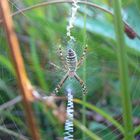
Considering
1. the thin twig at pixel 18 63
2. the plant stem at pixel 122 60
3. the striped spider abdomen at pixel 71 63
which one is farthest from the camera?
the striped spider abdomen at pixel 71 63

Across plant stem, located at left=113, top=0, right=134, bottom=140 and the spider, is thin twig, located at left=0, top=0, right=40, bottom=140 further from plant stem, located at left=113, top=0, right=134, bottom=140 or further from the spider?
the spider

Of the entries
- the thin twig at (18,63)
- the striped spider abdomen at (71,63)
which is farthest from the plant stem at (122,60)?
the striped spider abdomen at (71,63)

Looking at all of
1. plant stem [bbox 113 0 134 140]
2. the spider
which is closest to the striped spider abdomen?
the spider

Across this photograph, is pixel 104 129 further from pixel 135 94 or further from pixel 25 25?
pixel 25 25

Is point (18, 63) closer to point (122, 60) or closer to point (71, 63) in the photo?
point (122, 60)

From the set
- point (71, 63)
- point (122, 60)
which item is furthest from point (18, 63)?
point (71, 63)

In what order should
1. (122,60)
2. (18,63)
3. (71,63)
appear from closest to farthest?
(18,63), (122,60), (71,63)

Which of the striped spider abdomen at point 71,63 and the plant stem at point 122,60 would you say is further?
the striped spider abdomen at point 71,63

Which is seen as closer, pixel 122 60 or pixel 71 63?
pixel 122 60

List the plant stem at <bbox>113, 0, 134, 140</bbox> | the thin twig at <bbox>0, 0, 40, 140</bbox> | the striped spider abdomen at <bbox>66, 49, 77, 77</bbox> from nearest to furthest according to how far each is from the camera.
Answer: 1. the thin twig at <bbox>0, 0, 40, 140</bbox>
2. the plant stem at <bbox>113, 0, 134, 140</bbox>
3. the striped spider abdomen at <bbox>66, 49, 77, 77</bbox>

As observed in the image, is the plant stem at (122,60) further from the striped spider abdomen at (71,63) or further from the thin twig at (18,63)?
the striped spider abdomen at (71,63)

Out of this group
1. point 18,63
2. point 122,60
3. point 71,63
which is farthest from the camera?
point 71,63
